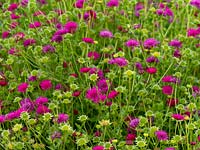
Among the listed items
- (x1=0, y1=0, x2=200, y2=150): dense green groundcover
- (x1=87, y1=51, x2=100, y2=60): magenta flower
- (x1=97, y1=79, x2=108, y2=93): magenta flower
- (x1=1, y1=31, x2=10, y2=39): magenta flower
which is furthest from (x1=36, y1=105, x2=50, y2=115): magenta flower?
(x1=1, y1=31, x2=10, y2=39): magenta flower

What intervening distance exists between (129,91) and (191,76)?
15.5 inches

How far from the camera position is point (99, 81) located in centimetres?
214

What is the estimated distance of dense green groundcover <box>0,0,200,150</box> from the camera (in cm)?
191

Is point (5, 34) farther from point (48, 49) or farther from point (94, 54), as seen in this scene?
point (94, 54)

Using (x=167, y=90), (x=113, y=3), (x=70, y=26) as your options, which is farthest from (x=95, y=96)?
(x=113, y=3)

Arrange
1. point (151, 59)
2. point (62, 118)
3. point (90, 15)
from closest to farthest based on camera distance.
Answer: point (62, 118)
point (151, 59)
point (90, 15)

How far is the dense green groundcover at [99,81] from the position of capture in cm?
191

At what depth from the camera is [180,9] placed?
287 cm

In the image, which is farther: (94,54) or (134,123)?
(94,54)

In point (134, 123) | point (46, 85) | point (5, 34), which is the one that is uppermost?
point (5, 34)

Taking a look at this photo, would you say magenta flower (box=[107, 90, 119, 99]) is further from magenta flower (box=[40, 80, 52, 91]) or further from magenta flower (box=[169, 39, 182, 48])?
magenta flower (box=[169, 39, 182, 48])

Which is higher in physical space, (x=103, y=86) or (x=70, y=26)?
(x=70, y=26)

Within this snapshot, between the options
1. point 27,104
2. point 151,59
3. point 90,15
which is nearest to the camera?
point 27,104

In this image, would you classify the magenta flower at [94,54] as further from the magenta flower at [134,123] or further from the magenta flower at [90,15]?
the magenta flower at [134,123]
